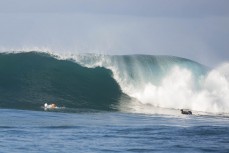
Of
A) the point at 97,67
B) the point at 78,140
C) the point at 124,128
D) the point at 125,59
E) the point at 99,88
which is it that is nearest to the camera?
the point at 78,140

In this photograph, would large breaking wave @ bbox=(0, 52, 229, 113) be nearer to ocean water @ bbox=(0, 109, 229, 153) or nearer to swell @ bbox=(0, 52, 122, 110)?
swell @ bbox=(0, 52, 122, 110)

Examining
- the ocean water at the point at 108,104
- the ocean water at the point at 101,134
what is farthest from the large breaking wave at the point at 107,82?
the ocean water at the point at 101,134

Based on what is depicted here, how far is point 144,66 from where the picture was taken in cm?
4459

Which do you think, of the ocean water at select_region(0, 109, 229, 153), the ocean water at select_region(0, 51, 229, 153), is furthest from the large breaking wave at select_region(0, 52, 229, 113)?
the ocean water at select_region(0, 109, 229, 153)

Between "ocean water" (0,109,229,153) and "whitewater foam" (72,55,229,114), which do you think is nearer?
"ocean water" (0,109,229,153)

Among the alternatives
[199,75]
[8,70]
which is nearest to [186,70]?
[199,75]

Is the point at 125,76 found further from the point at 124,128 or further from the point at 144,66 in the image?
the point at 124,128

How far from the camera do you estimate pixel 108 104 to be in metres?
33.2

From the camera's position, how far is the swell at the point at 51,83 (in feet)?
104

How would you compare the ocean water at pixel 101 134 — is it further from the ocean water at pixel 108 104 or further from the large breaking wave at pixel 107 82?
the large breaking wave at pixel 107 82

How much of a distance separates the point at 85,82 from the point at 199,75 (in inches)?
439

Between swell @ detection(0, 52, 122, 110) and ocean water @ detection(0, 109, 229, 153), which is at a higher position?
swell @ detection(0, 52, 122, 110)

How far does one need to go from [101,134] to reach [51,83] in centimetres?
1641

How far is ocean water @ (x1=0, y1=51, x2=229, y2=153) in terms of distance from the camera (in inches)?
704
